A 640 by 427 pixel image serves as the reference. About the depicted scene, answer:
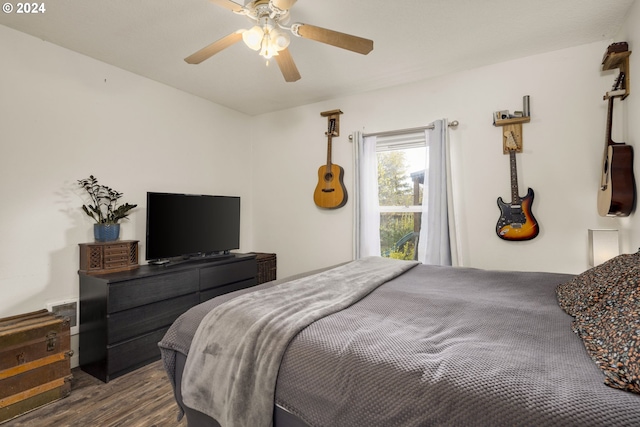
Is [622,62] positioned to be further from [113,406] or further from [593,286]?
[113,406]

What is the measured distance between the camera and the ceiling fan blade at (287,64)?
192 centimetres

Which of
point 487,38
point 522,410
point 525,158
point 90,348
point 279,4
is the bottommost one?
point 90,348

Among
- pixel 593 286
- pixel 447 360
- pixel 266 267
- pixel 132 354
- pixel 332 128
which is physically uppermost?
pixel 332 128

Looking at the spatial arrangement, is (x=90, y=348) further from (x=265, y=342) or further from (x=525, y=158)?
(x=525, y=158)

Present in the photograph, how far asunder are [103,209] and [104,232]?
272mm

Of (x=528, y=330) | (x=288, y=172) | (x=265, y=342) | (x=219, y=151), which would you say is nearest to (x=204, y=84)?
(x=219, y=151)

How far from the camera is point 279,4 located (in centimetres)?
156

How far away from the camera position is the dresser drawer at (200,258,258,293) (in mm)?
2843

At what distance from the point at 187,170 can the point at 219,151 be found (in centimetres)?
52

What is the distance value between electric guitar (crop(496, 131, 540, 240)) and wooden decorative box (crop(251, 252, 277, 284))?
8.05 ft

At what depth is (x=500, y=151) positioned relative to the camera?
108 inches

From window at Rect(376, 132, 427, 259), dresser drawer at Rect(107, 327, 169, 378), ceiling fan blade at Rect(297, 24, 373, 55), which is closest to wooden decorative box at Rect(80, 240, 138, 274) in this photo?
dresser drawer at Rect(107, 327, 169, 378)

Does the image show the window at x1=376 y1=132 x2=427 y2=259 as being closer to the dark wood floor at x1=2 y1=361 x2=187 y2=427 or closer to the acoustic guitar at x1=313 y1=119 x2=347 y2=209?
the acoustic guitar at x1=313 y1=119 x2=347 y2=209

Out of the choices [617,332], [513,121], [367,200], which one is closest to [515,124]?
[513,121]
